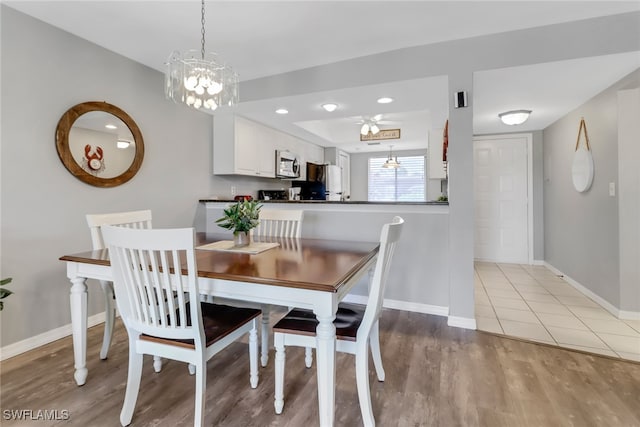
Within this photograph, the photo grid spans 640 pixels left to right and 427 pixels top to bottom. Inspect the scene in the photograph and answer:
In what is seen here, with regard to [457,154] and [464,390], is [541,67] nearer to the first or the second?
[457,154]

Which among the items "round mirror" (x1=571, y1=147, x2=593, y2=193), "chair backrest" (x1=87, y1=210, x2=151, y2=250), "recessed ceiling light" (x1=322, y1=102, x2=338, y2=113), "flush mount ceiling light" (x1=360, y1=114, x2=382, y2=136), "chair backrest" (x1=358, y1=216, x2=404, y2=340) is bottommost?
"chair backrest" (x1=358, y1=216, x2=404, y2=340)

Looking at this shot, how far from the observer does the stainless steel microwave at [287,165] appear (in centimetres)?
467

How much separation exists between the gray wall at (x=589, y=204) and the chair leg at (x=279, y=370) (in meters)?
3.03

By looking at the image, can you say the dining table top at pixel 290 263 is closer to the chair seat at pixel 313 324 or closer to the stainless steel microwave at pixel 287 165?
the chair seat at pixel 313 324

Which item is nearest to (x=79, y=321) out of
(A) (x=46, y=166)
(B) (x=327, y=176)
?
(A) (x=46, y=166)

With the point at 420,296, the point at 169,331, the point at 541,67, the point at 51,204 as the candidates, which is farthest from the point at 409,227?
the point at 51,204

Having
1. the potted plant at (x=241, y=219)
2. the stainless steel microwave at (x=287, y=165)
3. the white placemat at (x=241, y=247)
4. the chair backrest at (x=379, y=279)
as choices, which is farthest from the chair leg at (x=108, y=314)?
the stainless steel microwave at (x=287, y=165)

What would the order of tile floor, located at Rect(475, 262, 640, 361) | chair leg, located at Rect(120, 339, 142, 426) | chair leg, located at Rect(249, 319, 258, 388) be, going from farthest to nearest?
1. tile floor, located at Rect(475, 262, 640, 361)
2. chair leg, located at Rect(249, 319, 258, 388)
3. chair leg, located at Rect(120, 339, 142, 426)

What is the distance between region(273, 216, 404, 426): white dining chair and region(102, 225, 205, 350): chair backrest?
0.39 metres

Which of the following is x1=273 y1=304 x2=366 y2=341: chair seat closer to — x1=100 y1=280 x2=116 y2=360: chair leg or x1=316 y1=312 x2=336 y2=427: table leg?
x1=316 y1=312 x2=336 y2=427: table leg

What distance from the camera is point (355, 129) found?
209 inches

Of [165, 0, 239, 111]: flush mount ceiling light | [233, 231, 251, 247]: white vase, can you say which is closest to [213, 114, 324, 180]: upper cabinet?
[165, 0, 239, 111]: flush mount ceiling light

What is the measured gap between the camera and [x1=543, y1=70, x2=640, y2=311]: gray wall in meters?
2.77

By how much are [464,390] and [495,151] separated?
4.10 meters
